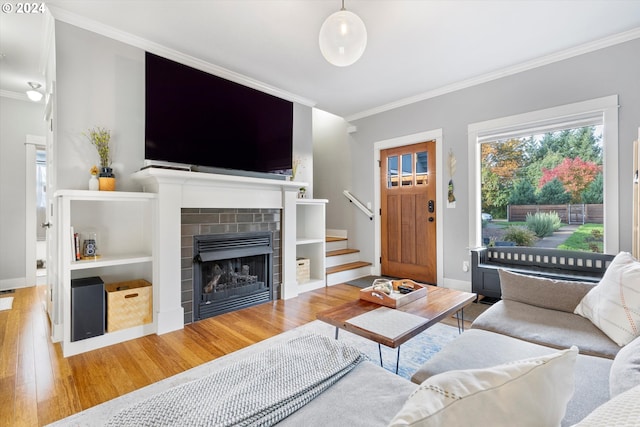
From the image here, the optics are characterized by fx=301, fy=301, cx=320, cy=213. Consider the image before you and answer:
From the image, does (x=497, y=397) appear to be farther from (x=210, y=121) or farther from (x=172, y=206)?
(x=210, y=121)

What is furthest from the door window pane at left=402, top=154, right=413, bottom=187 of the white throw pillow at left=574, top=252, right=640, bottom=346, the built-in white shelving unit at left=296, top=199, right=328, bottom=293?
the white throw pillow at left=574, top=252, right=640, bottom=346

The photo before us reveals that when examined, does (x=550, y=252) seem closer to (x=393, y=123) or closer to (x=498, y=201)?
(x=498, y=201)

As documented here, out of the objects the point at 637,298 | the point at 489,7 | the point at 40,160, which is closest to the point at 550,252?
the point at 637,298

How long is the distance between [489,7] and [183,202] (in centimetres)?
303

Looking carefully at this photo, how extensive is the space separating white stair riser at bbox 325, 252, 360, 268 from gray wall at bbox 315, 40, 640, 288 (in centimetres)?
16

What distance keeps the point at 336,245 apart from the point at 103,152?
11.1 ft

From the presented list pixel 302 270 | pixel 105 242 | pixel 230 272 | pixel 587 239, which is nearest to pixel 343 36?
pixel 230 272

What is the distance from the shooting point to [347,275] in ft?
14.5

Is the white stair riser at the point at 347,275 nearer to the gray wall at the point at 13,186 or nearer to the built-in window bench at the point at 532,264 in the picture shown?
the built-in window bench at the point at 532,264

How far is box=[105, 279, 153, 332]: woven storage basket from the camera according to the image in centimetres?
240

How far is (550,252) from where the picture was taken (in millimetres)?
3230

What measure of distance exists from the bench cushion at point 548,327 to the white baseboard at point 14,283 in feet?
17.6

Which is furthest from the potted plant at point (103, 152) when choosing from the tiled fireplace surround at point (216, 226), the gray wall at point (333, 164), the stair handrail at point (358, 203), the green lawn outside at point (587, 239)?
the green lawn outside at point (587, 239)

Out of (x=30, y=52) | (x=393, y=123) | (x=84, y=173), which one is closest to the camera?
(x=84, y=173)
